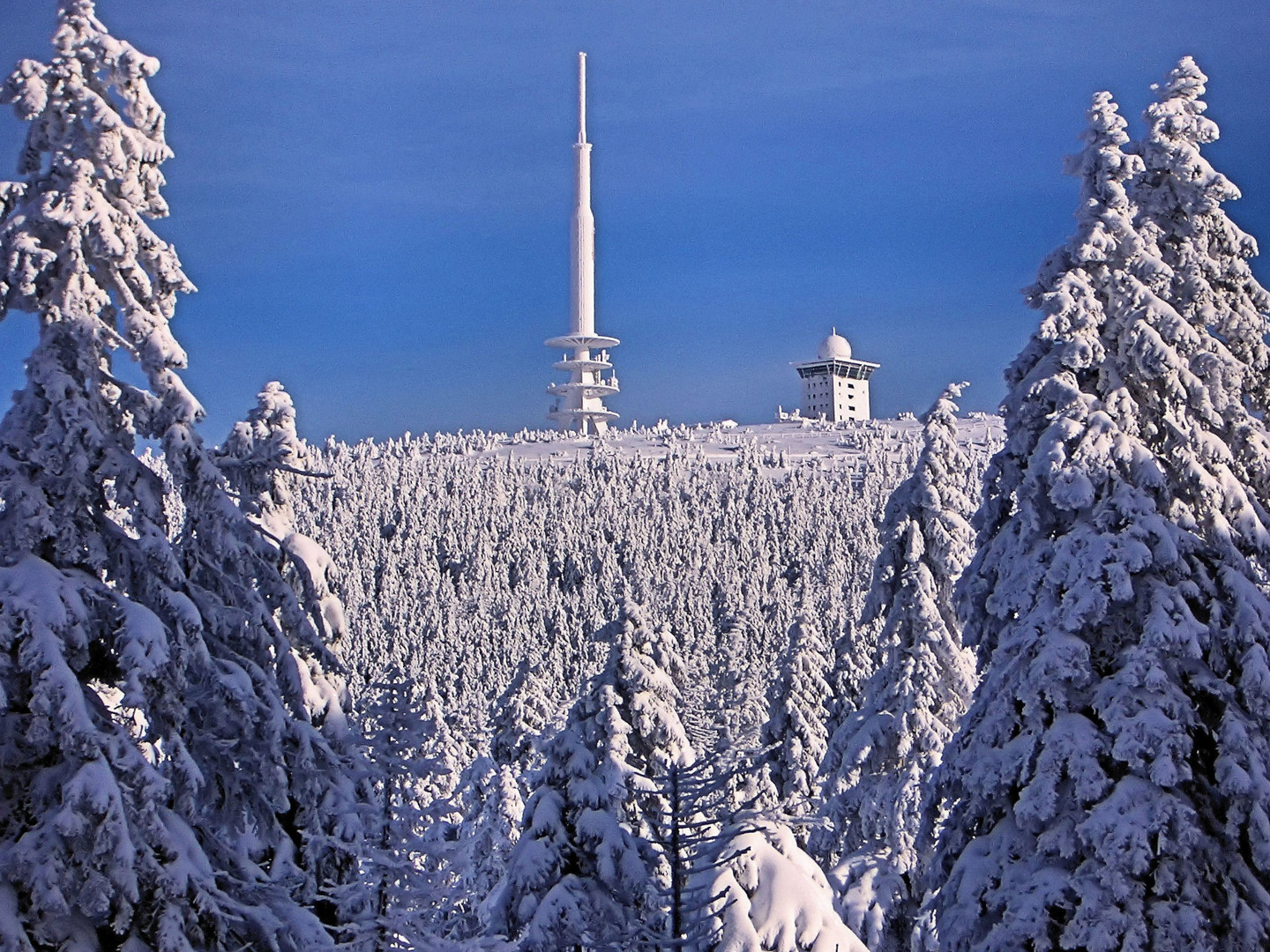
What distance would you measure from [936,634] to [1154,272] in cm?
1074

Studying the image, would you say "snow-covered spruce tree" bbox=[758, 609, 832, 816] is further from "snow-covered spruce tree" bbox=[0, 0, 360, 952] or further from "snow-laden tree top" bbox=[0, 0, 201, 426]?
"snow-laden tree top" bbox=[0, 0, 201, 426]

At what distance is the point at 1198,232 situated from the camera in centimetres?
1661

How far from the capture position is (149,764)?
37.2 ft

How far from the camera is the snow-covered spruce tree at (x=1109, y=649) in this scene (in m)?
13.4

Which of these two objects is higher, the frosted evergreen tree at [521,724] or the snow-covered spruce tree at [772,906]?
the frosted evergreen tree at [521,724]

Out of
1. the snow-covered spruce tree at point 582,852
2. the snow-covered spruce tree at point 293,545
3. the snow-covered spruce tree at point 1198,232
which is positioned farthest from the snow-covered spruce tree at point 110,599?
the snow-covered spruce tree at point 1198,232

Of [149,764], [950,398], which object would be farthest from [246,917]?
[950,398]

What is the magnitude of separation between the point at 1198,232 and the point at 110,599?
1313cm

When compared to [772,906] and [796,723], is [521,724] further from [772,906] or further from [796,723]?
[772,906]

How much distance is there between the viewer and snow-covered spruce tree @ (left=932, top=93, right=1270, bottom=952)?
1345cm

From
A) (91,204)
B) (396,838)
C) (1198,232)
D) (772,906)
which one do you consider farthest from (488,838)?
(91,204)

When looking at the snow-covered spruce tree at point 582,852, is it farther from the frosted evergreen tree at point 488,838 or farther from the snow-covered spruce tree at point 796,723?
the snow-covered spruce tree at point 796,723

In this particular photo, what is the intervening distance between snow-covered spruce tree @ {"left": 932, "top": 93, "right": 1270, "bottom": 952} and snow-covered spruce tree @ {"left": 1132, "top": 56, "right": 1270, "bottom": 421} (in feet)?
2.53

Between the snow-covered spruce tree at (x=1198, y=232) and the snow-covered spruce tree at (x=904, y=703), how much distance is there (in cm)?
889
